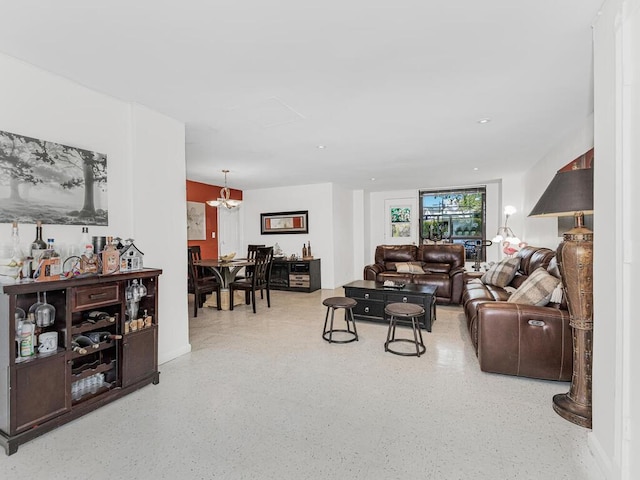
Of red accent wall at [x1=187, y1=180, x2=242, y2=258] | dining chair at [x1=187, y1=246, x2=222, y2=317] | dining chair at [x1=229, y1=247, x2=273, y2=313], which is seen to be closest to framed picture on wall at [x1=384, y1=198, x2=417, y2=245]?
dining chair at [x1=229, y1=247, x2=273, y2=313]

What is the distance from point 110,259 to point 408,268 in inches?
187

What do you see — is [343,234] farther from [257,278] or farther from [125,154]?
[125,154]

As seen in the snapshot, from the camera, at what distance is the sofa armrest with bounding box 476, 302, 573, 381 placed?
2.42m

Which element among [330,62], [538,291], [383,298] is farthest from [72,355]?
[538,291]

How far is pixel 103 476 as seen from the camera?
61.4 inches

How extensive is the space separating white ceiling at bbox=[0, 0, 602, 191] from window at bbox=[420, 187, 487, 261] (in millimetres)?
3735

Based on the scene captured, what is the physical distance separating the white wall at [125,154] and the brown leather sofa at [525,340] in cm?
283

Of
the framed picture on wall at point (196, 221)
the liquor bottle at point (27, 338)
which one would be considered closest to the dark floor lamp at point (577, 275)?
the liquor bottle at point (27, 338)

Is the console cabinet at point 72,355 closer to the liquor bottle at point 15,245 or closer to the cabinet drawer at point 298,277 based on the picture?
the liquor bottle at point 15,245

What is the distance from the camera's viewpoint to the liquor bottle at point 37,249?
1979mm

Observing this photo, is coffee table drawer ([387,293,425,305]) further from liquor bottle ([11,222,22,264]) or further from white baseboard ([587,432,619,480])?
liquor bottle ([11,222,22,264])

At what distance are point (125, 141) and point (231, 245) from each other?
16.0 feet

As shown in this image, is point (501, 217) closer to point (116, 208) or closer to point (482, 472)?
point (482, 472)

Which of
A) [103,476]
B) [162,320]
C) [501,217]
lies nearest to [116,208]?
[162,320]
